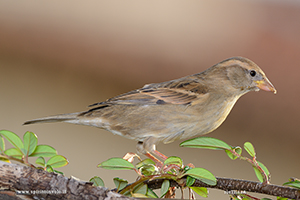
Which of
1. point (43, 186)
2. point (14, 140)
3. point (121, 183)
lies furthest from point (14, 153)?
point (121, 183)

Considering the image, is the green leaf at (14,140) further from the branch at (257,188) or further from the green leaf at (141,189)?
the branch at (257,188)

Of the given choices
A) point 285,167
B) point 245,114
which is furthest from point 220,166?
point 245,114

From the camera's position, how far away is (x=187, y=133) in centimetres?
102

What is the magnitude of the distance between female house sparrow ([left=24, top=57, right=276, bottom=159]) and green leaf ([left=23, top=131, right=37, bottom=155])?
1.14ft

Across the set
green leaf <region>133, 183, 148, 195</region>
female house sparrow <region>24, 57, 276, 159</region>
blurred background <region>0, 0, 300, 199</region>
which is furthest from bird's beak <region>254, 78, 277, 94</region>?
green leaf <region>133, 183, 148, 195</region>

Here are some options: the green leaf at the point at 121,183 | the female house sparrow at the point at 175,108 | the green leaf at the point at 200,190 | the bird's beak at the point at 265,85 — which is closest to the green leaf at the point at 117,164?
the green leaf at the point at 121,183

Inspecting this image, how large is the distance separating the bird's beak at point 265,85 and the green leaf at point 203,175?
0.56 meters

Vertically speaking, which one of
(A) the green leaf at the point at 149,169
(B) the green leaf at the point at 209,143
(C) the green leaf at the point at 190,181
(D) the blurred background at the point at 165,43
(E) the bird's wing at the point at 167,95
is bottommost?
(C) the green leaf at the point at 190,181

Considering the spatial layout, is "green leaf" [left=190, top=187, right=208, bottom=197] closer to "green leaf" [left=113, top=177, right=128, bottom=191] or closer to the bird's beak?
"green leaf" [left=113, top=177, right=128, bottom=191]

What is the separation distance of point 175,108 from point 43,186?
1.89ft

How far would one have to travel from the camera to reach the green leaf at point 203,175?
58 centimetres

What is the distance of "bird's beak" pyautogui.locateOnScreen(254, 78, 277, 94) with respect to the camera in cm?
104

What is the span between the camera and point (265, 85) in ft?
3.44

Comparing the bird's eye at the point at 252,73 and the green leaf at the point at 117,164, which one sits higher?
the bird's eye at the point at 252,73
